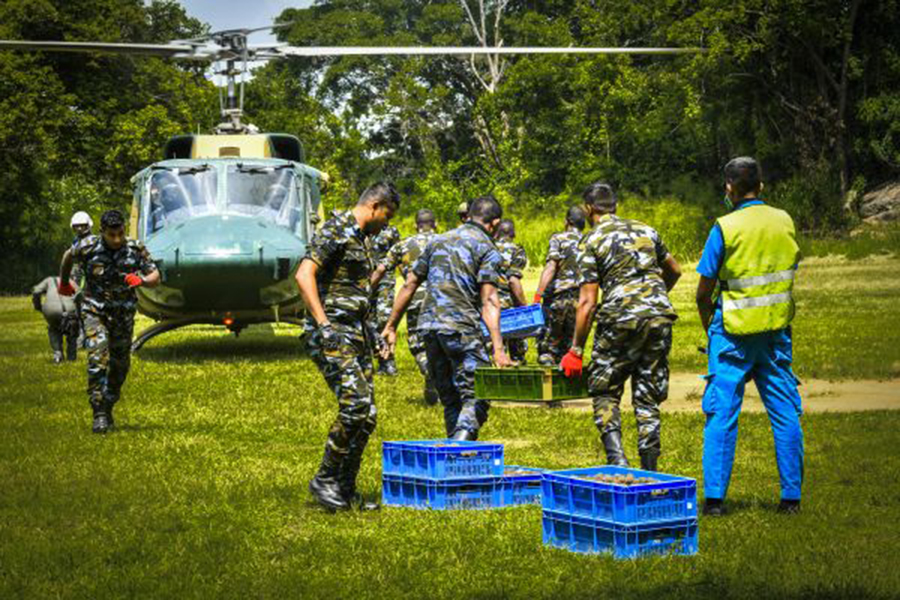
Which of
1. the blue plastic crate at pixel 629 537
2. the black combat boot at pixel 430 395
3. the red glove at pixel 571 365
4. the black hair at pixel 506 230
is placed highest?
the black hair at pixel 506 230

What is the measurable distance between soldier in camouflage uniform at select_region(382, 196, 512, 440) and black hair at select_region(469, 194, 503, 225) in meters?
0.12

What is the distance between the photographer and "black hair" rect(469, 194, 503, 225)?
11375 millimetres

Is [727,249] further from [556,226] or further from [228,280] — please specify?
[556,226]

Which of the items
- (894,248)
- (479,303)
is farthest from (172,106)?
(479,303)

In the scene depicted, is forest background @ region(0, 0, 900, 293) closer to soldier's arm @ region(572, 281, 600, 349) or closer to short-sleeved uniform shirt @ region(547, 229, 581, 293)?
short-sleeved uniform shirt @ region(547, 229, 581, 293)

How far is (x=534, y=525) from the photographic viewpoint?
864 centimetres

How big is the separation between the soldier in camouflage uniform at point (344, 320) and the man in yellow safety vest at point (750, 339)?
2.13 m

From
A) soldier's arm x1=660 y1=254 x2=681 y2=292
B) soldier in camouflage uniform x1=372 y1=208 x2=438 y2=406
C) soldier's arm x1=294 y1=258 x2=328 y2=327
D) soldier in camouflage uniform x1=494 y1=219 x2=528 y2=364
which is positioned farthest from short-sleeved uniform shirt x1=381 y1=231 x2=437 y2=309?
soldier's arm x1=294 y1=258 x2=328 y2=327

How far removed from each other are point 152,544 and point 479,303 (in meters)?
3.55

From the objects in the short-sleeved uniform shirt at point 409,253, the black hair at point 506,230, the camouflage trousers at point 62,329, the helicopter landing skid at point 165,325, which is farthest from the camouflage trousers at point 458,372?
the camouflage trousers at point 62,329

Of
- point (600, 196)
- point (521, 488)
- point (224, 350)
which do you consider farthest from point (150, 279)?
point (224, 350)

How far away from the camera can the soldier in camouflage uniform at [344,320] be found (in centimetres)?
905

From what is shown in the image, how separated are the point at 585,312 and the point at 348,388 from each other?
5.86 ft

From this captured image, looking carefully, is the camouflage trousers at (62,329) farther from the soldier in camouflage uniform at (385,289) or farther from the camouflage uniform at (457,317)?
the camouflage uniform at (457,317)
